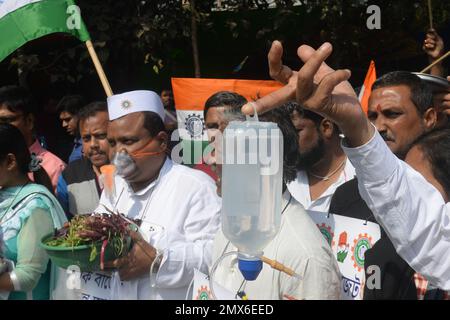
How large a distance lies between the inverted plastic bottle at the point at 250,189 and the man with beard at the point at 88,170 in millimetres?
2345

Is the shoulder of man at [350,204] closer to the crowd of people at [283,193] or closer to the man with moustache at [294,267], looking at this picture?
the crowd of people at [283,193]

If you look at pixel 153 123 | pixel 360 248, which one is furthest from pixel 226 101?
pixel 360 248

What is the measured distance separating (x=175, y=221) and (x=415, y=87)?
1377mm

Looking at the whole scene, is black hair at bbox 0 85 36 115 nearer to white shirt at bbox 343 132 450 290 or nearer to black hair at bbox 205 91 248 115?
black hair at bbox 205 91 248 115

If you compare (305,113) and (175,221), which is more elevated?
(305,113)

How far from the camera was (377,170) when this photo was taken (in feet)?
5.67

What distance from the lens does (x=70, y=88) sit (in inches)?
265

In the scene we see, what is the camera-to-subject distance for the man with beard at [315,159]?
10.6 ft

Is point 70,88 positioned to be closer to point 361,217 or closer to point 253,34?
point 253,34

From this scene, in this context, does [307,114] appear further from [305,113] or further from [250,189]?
[250,189]

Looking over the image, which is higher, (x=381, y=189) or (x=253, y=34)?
(x=381, y=189)

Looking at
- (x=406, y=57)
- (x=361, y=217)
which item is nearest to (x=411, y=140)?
(x=361, y=217)

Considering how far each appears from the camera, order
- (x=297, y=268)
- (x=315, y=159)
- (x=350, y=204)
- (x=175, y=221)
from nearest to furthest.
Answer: (x=297, y=268) → (x=350, y=204) → (x=175, y=221) → (x=315, y=159)
